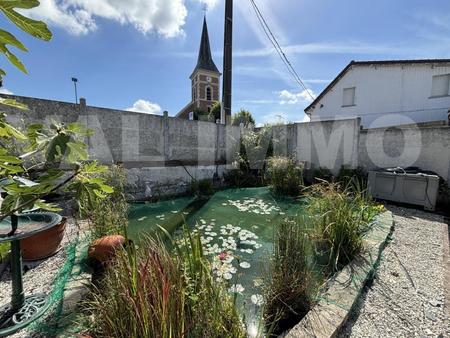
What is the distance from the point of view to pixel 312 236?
10.2 feet

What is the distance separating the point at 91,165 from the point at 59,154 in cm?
27

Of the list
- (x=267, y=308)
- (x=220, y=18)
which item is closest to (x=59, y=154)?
(x=267, y=308)

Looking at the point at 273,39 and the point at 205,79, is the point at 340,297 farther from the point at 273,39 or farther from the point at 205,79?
the point at 205,79

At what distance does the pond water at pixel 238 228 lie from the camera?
2.47m

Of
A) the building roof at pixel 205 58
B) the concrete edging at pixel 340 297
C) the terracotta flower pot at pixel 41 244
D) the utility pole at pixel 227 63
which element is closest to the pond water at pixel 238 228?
the concrete edging at pixel 340 297

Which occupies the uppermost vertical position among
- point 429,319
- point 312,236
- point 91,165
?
point 91,165

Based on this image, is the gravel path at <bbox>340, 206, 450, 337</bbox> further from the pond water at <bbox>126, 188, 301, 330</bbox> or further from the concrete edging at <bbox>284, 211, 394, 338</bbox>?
the pond water at <bbox>126, 188, 301, 330</bbox>

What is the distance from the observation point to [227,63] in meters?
9.59

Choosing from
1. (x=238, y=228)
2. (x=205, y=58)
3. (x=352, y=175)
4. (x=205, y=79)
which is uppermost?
(x=205, y=58)

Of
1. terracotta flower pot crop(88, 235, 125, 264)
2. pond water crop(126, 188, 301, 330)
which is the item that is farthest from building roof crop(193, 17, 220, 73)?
terracotta flower pot crop(88, 235, 125, 264)

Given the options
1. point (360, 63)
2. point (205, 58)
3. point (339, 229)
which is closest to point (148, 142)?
point (339, 229)

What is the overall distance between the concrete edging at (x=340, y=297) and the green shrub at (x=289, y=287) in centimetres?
14

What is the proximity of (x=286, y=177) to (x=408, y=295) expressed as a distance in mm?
4926

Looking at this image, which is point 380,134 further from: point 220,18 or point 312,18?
point 220,18
